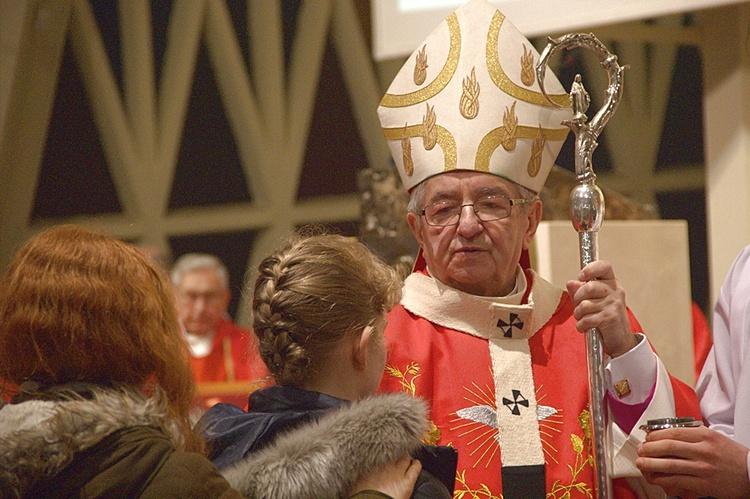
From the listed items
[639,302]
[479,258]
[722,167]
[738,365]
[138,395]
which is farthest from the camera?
[722,167]

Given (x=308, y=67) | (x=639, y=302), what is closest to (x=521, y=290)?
(x=639, y=302)

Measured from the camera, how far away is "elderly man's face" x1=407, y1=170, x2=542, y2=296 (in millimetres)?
2746

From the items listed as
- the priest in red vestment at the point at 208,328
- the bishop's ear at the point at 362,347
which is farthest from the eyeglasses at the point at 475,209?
the priest in red vestment at the point at 208,328

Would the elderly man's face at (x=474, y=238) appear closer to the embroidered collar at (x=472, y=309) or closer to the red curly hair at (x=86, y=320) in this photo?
the embroidered collar at (x=472, y=309)

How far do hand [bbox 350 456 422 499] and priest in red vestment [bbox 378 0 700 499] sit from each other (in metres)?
0.77

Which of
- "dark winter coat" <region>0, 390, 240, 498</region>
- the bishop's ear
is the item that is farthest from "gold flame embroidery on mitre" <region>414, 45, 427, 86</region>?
"dark winter coat" <region>0, 390, 240, 498</region>

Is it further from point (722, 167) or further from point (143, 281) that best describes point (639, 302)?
point (143, 281)

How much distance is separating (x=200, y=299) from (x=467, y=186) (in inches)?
183

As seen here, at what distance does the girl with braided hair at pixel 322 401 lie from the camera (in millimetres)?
1855

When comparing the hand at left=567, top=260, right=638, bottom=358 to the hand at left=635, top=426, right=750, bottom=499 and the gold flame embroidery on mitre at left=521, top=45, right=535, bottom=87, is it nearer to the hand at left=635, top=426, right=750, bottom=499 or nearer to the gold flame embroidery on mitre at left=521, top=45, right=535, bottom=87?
the hand at left=635, top=426, right=750, bottom=499

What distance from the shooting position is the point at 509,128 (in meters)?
2.94

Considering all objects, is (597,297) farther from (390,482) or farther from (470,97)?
(470,97)

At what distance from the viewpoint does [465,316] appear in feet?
9.35

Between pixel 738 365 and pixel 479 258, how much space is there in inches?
27.9
